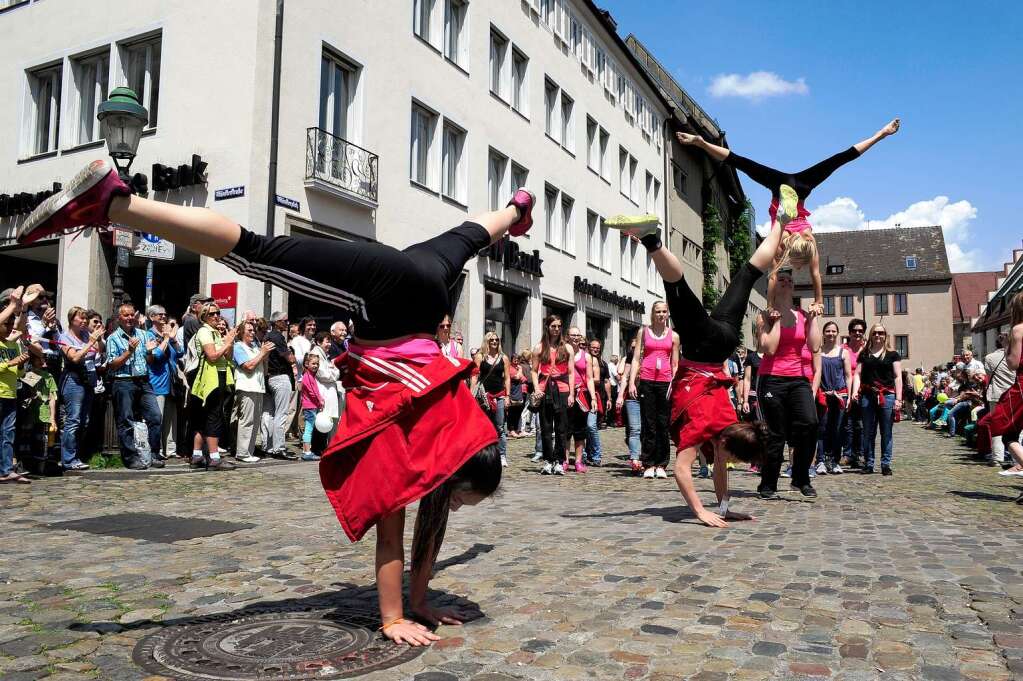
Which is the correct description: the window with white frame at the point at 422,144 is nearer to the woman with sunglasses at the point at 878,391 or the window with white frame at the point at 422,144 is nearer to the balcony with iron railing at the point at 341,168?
the balcony with iron railing at the point at 341,168

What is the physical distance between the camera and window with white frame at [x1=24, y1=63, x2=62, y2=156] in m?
19.1

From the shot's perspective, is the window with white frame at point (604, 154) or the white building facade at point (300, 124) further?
the window with white frame at point (604, 154)

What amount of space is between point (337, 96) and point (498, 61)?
911 centimetres

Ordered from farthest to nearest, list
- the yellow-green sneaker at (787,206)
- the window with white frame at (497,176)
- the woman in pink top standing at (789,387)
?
1. the window with white frame at (497,176)
2. the woman in pink top standing at (789,387)
3. the yellow-green sneaker at (787,206)

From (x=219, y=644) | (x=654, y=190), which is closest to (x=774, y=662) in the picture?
(x=219, y=644)

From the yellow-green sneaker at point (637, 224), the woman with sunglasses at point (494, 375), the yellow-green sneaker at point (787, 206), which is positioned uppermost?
the yellow-green sneaker at point (787, 206)

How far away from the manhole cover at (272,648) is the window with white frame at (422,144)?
1780cm

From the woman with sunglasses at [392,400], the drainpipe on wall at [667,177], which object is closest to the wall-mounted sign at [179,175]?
the woman with sunglasses at [392,400]

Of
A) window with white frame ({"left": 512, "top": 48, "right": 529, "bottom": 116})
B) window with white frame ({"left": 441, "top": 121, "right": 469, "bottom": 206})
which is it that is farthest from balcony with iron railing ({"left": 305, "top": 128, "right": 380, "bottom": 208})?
window with white frame ({"left": 512, "top": 48, "right": 529, "bottom": 116})

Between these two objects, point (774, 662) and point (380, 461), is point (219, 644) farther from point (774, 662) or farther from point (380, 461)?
point (774, 662)

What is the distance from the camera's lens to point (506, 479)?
422 inches

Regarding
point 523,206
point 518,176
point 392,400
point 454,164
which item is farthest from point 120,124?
point 518,176

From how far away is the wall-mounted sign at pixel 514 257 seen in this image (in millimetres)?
24216

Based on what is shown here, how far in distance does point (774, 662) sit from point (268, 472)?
837 centimetres
